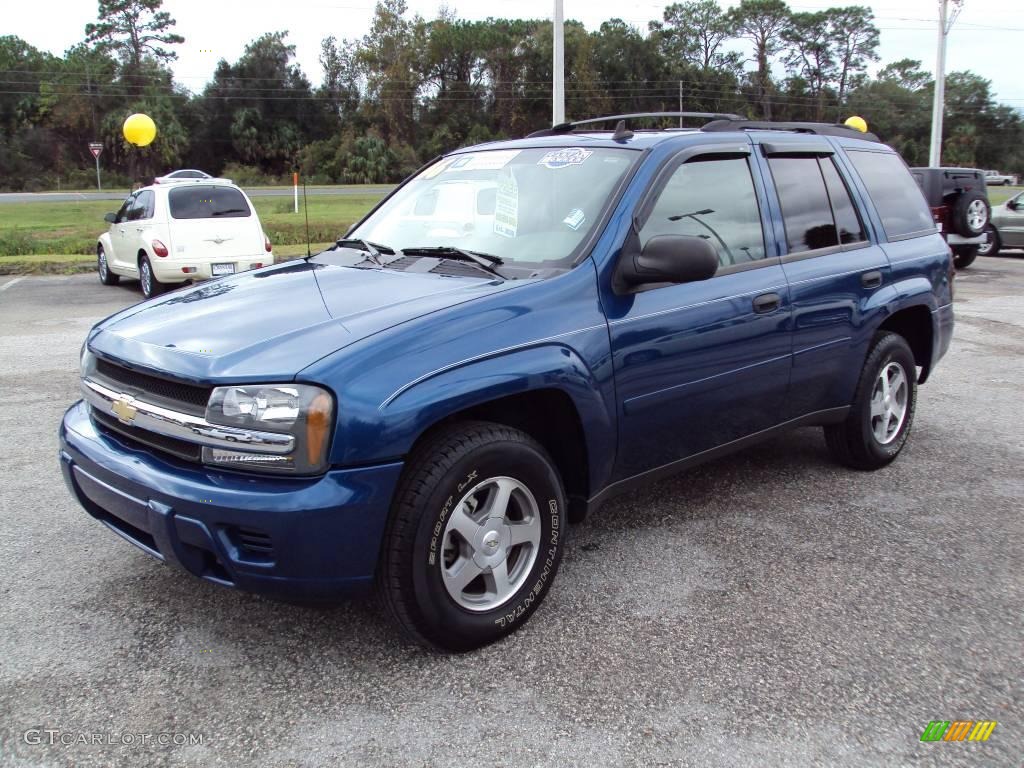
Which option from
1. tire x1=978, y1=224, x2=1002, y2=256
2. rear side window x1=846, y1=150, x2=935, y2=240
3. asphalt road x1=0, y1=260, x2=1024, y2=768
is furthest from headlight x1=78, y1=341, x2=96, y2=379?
tire x1=978, y1=224, x2=1002, y2=256

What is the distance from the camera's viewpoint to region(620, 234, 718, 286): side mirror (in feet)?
10.7

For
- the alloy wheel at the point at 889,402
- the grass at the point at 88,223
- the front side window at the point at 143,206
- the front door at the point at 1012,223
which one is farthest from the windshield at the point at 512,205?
the front door at the point at 1012,223

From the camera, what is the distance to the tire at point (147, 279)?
12.5 m

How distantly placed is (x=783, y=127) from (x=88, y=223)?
25986mm

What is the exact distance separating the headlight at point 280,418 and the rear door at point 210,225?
408 inches

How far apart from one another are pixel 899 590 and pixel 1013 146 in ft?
313

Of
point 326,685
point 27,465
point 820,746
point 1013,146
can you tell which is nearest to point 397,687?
point 326,685

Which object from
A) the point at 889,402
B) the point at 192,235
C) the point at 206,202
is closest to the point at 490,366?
the point at 889,402

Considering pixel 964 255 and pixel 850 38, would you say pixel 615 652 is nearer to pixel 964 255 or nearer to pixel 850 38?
pixel 964 255

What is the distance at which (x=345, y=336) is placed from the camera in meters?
2.84

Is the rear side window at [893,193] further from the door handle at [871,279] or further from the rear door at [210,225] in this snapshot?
the rear door at [210,225]

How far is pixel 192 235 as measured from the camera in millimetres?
12344

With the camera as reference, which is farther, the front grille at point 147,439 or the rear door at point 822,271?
the rear door at point 822,271

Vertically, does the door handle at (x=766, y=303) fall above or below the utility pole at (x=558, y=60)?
below
